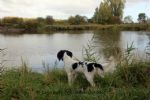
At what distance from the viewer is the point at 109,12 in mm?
8148

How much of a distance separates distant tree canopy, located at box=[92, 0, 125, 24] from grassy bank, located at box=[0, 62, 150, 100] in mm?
1641

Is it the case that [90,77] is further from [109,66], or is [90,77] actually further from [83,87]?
[109,66]

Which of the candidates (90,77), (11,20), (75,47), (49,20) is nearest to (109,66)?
(90,77)

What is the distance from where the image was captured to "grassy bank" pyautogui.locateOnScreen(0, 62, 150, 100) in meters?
4.39

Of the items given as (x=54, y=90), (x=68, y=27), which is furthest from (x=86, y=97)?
(x=68, y=27)

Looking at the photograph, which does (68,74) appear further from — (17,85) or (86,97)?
(86,97)

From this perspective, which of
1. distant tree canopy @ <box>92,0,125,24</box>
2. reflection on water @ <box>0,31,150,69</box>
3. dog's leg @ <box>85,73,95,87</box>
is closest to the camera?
dog's leg @ <box>85,73,95,87</box>

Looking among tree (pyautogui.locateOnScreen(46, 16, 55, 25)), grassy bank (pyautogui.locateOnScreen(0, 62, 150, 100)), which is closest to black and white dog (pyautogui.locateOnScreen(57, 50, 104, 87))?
grassy bank (pyautogui.locateOnScreen(0, 62, 150, 100))

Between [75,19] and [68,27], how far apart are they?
383 inches

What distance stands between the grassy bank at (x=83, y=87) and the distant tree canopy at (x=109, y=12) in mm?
1641

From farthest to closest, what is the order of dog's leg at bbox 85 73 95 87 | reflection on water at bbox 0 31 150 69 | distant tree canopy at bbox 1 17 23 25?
distant tree canopy at bbox 1 17 23 25 → reflection on water at bbox 0 31 150 69 → dog's leg at bbox 85 73 95 87

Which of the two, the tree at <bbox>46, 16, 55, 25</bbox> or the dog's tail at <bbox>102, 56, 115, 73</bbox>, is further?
the tree at <bbox>46, 16, 55, 25</bbox>

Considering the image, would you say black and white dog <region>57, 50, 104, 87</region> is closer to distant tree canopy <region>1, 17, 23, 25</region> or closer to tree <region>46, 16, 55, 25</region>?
distant tree canopy <region>1, 17, 23, 25</region>

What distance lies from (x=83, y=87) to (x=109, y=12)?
3.03 metres
